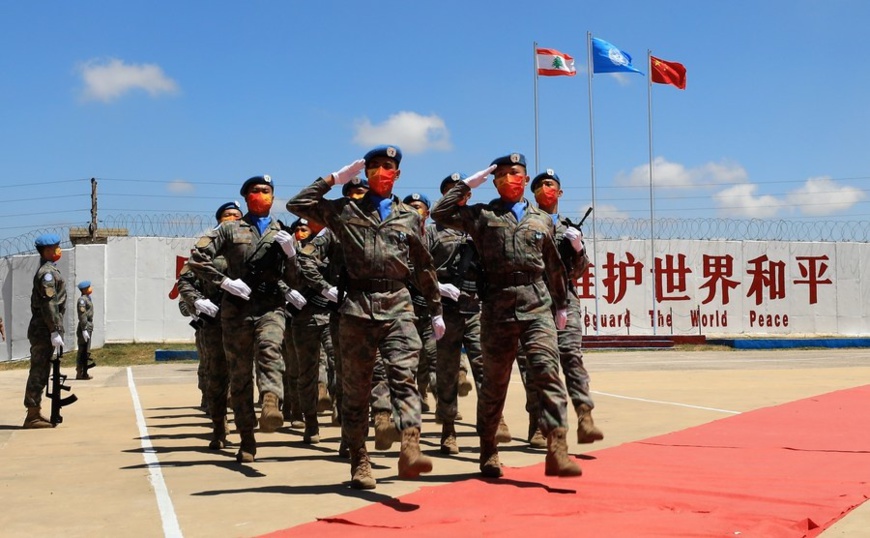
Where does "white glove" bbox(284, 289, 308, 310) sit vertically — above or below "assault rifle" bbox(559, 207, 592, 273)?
below

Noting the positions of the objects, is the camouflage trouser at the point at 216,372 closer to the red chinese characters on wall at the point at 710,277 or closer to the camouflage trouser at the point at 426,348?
the camouflage trouser at the point at 426,348

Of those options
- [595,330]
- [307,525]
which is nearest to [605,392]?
[307,525]

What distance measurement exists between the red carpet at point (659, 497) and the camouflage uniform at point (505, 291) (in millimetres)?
657

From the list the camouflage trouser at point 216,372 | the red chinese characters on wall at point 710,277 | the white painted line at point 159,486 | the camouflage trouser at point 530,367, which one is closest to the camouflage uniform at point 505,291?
the camouflage trouser at point 530,367

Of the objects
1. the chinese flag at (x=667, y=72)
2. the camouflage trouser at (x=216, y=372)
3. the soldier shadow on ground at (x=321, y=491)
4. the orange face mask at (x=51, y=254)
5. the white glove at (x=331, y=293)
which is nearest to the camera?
the soldier shadow on ground at (x=321, y=491)

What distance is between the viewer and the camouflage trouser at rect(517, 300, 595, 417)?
7879 millimetres

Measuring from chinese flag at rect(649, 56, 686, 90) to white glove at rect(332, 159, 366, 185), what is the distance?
26.3m

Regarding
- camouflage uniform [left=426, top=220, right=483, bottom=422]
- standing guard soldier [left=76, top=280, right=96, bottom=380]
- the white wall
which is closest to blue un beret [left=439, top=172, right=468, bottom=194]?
camouflage uniform [left=426, top=220, right=483, bottom=422]

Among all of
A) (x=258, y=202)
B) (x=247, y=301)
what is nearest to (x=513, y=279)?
(x=247, y=301)

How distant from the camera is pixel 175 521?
538 centimetres

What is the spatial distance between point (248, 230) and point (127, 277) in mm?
19706

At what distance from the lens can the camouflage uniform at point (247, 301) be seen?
7.66 meters

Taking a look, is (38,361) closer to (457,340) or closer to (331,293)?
(331,293)

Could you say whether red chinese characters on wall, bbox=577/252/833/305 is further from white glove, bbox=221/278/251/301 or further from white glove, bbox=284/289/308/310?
white glove, bbox=221/278/251/301
